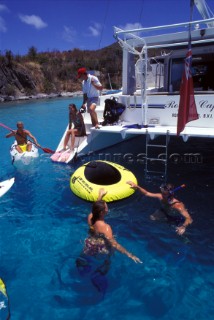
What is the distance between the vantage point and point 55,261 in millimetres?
4617

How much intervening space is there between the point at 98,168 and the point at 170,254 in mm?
2533

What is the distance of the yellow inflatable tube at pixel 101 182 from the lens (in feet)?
19.4

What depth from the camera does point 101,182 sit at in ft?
20.2

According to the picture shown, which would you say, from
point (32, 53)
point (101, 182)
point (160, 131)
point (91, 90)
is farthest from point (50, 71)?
point (101, 182)

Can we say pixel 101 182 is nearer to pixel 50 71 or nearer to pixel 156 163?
→ pixel 156 163

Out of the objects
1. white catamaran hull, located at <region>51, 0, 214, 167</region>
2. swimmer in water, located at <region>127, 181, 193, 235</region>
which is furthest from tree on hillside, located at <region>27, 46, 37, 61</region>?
swimmer in water, located at <region>127, 181, 193, 235</region>

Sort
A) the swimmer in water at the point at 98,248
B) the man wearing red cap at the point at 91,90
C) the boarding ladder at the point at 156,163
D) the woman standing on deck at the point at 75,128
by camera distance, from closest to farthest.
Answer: the swimmer in water at the point at 98,248, the boarding ladder at the point at 156,163, the man wearing red cap at the point at 91,90, the woman standing on deck at the point at 75,128

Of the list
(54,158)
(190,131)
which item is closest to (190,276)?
(190,131)

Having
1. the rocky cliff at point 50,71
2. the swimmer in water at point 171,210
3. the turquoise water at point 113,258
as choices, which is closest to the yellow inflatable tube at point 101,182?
the turquoise water at point 113,258

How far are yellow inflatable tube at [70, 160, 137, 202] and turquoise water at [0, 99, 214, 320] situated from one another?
43cm

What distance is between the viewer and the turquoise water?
12.4 ft

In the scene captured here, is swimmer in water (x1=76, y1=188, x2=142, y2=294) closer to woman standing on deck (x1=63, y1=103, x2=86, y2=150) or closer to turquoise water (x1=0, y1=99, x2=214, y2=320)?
turquoise water (x1=0, y1=99, x2=214, y2=320)

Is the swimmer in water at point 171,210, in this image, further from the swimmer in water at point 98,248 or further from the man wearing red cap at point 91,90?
the man wearing red cap at point 91,90

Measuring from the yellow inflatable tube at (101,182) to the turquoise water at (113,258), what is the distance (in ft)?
1.40
